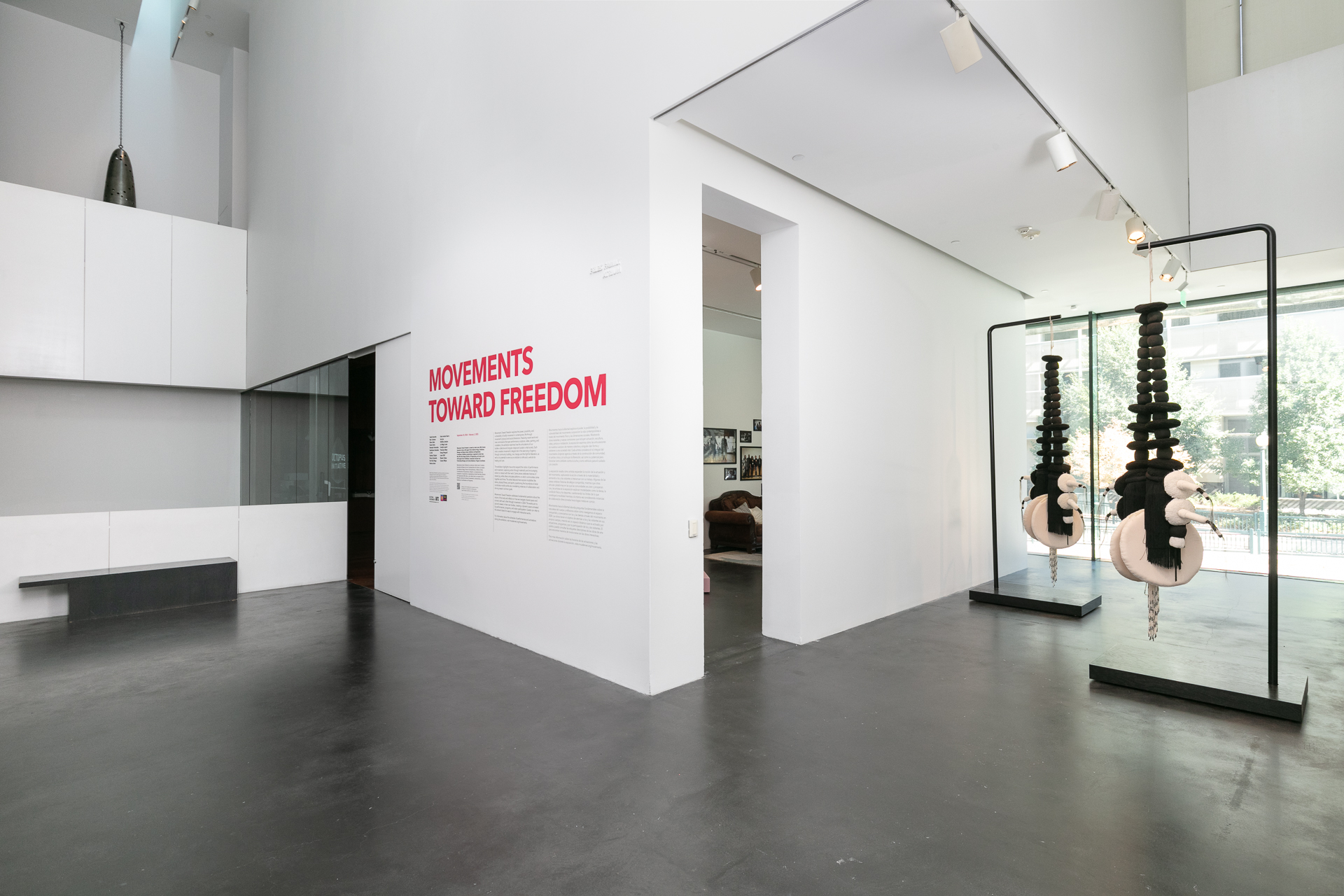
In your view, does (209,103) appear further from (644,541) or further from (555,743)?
(555,743)

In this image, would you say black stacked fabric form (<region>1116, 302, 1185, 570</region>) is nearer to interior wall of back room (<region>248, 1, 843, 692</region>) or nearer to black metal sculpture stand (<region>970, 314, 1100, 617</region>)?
black metal sculpture stand (<region>970, 314, 1100, 617</region>)

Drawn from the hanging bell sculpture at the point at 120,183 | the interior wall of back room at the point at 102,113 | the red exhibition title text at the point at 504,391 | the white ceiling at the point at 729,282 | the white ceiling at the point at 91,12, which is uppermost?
the white ceiling at the point at 91,12

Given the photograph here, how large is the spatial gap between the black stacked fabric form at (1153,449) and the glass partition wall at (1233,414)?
3.43 metres

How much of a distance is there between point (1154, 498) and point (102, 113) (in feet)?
46.6

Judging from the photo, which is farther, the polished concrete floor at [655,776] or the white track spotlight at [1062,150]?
the white track spotlight at [1062,150]

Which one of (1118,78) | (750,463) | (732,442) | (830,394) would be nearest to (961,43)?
(830,394)

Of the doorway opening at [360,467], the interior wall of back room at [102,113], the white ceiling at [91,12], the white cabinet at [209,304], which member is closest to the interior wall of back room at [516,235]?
the doorway opening at [360,467]

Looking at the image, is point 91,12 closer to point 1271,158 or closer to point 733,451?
point 733,451

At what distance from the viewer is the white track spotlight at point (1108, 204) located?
5223 mm

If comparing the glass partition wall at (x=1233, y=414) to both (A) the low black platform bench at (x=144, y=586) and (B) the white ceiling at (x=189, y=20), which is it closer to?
(A) the low black platform bench at (x=144, y=586)

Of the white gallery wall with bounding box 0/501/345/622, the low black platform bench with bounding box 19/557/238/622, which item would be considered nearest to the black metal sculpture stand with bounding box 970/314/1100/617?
the white gallery wall with bounding box 0/501/345/622

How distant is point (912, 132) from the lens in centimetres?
439

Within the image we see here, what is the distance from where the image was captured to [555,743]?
341cm

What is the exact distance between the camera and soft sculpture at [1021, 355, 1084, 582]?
19.7 feet
